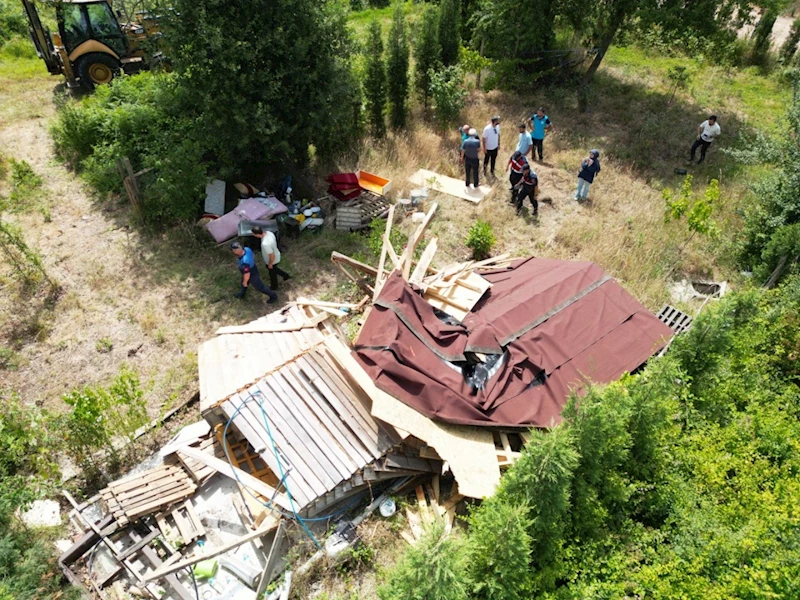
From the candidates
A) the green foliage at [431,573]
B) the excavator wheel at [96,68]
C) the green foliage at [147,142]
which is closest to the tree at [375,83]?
the green foliage at [147,142]

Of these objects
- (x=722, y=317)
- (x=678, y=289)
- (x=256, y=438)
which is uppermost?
(x=722, y=317)

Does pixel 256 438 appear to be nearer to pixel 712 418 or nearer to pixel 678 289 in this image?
pixel 712 418

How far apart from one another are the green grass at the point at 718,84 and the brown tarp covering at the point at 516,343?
35.5 feet

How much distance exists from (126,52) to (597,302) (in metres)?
13.6

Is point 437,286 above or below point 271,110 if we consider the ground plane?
below

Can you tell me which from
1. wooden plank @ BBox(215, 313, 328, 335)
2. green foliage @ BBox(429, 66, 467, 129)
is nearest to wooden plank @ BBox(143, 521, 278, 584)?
wooden plank @ BBox(215, 313, 328, 335)

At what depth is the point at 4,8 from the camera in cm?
1800

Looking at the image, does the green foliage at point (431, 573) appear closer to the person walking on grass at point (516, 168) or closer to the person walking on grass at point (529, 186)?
the person walking on grass at point (529, 186)

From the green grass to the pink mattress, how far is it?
12.9m

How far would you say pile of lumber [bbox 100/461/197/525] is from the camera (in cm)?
528

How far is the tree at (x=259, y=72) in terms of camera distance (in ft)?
28.8

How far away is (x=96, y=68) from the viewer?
1311 centimetres

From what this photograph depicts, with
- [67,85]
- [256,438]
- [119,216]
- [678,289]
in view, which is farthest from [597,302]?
[67,85]

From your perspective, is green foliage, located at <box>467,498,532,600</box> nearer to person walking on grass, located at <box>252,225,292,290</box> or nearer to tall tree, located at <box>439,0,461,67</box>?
person walking on grass, located at <box>252,225,292,290</box>
